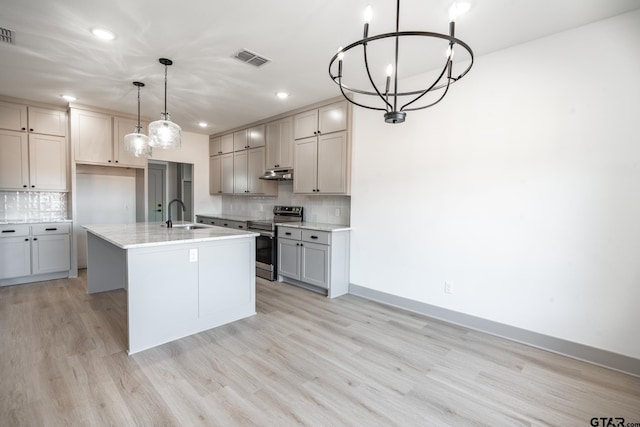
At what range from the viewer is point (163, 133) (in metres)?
3.02

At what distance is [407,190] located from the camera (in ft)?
11.2

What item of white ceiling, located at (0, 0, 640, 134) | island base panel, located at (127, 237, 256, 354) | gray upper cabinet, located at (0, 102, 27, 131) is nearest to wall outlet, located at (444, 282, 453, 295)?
island base panel, located at (127, 237, 256, 354)

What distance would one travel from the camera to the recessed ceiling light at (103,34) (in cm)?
247

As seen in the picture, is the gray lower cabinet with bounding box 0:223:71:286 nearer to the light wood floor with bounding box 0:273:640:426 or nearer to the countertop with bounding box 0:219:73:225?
the countertop with bounding box 0:219:73:225

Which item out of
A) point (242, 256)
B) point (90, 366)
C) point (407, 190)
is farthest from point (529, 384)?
point (90, 366)

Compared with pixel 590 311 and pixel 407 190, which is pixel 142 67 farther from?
pixel 590 311

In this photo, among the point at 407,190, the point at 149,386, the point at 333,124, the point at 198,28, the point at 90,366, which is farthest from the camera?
the point at 333,124

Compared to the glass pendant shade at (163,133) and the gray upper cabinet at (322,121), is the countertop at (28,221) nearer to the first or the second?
the glass pendant shade at (163,133)

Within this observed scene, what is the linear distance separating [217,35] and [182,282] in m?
2.15

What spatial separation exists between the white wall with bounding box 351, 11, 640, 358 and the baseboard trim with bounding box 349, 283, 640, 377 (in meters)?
0.05

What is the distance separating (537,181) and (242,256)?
2785 millimetres

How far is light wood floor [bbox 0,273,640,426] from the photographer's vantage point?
1.79 meters

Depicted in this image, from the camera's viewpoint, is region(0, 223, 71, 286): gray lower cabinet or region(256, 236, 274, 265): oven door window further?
region(256, 236, 274, 265): oven door window

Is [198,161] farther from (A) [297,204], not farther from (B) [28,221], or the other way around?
(B) [28,221]
